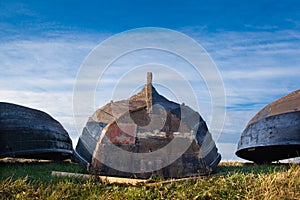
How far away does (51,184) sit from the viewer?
561 cm

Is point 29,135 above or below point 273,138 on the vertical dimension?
below

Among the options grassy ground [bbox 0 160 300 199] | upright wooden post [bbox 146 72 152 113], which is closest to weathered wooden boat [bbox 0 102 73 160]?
grassy ground [bbox 0 160 300 199]

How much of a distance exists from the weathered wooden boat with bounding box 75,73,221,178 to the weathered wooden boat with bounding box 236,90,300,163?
2721mm

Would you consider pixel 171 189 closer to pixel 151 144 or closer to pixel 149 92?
pixel 151 144

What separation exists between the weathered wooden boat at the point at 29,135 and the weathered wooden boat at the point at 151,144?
254cm

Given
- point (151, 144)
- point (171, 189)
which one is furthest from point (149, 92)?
point (171, 189)

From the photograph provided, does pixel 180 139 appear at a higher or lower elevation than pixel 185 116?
lower

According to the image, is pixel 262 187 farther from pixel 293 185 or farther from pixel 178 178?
pixel 178 178

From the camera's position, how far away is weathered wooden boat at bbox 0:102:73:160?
8.34 meters

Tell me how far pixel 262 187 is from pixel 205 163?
1.58m

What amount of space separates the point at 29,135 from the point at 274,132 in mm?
6003

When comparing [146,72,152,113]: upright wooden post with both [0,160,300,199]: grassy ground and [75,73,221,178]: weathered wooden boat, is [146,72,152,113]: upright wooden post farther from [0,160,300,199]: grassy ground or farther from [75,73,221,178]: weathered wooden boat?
[0,160,300,199]: grassy ground

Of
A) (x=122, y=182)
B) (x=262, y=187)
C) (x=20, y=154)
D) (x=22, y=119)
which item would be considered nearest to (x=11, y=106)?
(x=22, y=119)

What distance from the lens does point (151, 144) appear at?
21.2 ft
